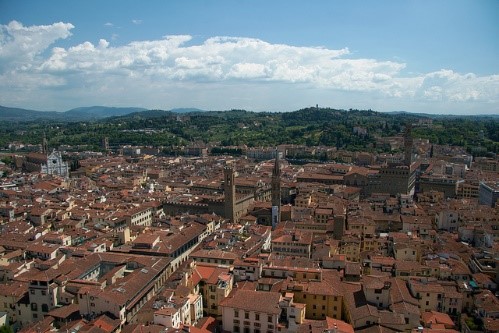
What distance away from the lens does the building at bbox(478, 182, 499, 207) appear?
4892 centimetres

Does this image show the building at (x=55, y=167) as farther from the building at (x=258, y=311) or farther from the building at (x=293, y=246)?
the building at (x=258, y=311)

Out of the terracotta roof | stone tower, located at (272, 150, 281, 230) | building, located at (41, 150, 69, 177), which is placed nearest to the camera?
the terracotta roof

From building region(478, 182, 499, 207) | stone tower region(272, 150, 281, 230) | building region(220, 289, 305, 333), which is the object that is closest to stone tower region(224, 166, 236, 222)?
stone tower region(272, 150, 281, 230)

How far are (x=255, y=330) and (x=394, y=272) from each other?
463 inches

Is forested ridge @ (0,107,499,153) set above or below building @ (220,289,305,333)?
above

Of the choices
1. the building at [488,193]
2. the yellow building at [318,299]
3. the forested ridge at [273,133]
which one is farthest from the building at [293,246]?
the forested ridge at [273,133]

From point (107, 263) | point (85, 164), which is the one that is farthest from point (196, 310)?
point (85, 164)

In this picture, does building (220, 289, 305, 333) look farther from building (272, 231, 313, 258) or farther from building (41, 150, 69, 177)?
building (41, 150, 69, 177)

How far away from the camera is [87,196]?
54.3m

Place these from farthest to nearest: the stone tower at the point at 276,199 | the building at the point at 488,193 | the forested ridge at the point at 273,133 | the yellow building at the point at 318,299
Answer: the forested ridge at the point at 273,133 < the building at the point at 488,193 < the stone tower at the point at 276,199 < the yellow building at the point at 318,299

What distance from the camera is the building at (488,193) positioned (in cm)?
4892

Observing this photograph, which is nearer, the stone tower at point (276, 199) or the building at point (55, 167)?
the stone tower at point (276, 199)

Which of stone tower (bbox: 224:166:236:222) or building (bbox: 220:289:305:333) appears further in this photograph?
stone tower (bbox: 224:166:236:222)

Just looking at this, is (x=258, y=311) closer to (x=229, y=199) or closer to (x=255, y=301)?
(x=255, y=301)
